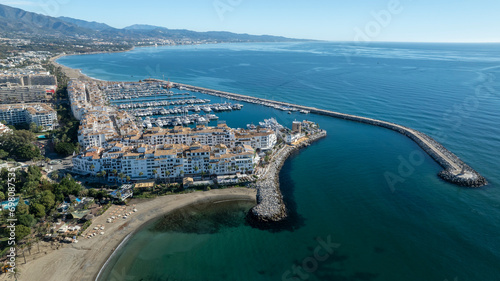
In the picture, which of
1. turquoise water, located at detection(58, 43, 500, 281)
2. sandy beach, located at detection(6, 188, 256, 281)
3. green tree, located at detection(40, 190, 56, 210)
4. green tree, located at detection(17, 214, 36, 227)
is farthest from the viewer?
green tree, located at detection(40, 190, 56, 210)

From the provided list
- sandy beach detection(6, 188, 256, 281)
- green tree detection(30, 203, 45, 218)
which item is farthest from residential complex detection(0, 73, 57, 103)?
sandy beach detection(6, 188, 256, 281)

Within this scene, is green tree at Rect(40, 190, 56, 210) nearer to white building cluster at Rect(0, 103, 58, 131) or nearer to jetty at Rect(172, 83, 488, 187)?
white building cluster at Rect(0, 103, 58, 131)

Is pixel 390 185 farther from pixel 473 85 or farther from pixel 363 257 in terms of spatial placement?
pixel 473 85

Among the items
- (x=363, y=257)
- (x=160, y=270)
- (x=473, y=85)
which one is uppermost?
(x=473, y=85)

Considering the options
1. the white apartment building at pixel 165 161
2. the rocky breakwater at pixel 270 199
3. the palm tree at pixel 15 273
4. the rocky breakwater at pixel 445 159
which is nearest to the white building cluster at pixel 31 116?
the white apartment building at pixel 165 161

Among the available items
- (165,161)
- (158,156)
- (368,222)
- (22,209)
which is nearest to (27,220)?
(22,209)

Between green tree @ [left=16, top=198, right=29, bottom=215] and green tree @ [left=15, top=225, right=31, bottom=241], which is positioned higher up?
green tree @ [left=16, top=198, right=29, bottom=215]

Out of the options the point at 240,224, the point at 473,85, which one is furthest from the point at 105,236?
the point at 473,85

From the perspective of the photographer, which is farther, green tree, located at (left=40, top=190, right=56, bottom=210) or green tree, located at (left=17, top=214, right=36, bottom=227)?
green tree, located at (left=40, top=190, right=56, bottom=210)

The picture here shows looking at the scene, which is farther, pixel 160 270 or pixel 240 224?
pixel 240 224
